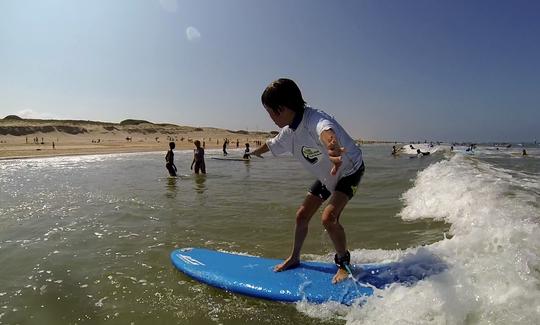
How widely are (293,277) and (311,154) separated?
4.10 ft

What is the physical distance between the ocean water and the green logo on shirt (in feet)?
4.30

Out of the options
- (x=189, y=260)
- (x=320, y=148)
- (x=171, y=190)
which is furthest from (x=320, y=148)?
(x=171, y=190)

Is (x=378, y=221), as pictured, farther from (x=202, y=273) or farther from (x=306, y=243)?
(x=202, y=273)

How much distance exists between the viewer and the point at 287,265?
13.1 feet

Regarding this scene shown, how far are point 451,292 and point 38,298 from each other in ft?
12.2

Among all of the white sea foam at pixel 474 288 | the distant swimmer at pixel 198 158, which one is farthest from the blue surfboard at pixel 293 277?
the distant swimmer at pixel 198 158

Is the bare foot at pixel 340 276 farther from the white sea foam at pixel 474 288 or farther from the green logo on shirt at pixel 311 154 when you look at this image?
the green logo on shirt at pixel 311 154

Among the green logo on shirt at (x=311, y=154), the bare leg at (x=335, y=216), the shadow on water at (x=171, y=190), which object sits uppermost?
the green logo on shirt at (x=311, y=154)

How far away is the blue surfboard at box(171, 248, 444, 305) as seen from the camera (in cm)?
342

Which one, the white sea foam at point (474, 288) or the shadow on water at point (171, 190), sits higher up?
the white sea foam at point (474, 288)

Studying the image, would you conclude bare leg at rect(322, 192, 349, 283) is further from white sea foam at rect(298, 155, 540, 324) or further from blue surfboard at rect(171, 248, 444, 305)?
white sea foam at rect(298, 155, 540, 324)

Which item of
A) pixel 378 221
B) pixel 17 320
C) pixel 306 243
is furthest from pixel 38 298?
pixel 378 221

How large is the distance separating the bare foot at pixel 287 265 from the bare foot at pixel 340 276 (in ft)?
1.75

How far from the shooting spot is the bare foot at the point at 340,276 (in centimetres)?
359
